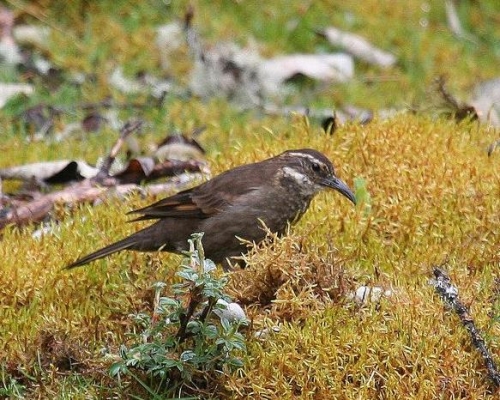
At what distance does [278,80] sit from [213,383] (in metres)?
5.11

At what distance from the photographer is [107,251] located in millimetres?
5871

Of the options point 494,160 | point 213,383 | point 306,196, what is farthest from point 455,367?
point 494,160

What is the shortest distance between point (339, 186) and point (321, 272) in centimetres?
104

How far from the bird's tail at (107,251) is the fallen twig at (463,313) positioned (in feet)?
5.06

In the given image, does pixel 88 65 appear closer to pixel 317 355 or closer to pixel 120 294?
pixel 120 294

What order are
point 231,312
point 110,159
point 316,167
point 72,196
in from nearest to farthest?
point 231,312, point 316,167, point 72,196, point 110,159

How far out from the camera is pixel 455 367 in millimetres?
4898

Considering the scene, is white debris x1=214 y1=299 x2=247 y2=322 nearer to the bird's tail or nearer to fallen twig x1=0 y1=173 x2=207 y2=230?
the bird's tail

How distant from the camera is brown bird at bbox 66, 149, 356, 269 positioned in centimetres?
607

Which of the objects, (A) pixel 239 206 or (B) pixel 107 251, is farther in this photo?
(A) pixel 239 206

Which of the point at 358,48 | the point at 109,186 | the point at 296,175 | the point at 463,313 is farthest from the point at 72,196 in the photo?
the point at 358,48

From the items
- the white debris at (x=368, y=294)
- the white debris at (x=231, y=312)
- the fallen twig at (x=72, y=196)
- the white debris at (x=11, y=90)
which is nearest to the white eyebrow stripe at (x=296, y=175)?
the fallen twig at (x=72, y=196)

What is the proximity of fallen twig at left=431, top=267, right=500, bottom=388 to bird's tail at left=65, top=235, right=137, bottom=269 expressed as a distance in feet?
5.06

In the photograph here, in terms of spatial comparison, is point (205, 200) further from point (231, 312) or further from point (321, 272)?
point (231, 312)
